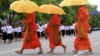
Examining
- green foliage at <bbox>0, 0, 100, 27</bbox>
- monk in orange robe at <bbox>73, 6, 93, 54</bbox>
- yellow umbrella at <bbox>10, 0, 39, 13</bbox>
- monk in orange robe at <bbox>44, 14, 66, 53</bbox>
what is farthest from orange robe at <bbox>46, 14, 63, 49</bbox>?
green foliage at <bbox>0, 0, 100, 27</bbox>

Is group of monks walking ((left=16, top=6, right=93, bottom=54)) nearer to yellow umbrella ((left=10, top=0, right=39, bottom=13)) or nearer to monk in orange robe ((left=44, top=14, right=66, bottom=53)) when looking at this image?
monk in orange robe ((left=44, top=14, right=66, bottom=53))

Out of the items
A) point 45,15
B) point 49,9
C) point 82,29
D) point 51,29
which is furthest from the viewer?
point 45,15

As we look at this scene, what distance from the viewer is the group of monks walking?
17234 mm

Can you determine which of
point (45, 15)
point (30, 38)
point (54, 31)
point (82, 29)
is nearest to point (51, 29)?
point (54, 31)

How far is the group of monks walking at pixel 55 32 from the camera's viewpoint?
1723cm

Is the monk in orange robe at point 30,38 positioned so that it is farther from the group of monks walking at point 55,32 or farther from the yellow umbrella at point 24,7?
the yellow umbrella at point 24,7

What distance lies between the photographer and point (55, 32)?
60.6 feet

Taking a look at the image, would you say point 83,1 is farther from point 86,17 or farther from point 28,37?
point 28,37

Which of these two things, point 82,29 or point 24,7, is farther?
point 82,29

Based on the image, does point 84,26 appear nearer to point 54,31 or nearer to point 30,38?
point 54,31

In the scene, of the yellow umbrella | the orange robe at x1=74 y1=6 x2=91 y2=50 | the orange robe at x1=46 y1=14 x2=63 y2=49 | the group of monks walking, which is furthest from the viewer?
the orange robe at x1=46 y1=14 x2=63 y2=49

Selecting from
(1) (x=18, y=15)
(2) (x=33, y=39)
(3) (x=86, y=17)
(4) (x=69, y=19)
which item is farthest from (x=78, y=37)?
(4) (x=69, y=19)

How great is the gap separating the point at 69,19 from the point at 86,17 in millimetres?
64825

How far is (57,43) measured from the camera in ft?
60.0
